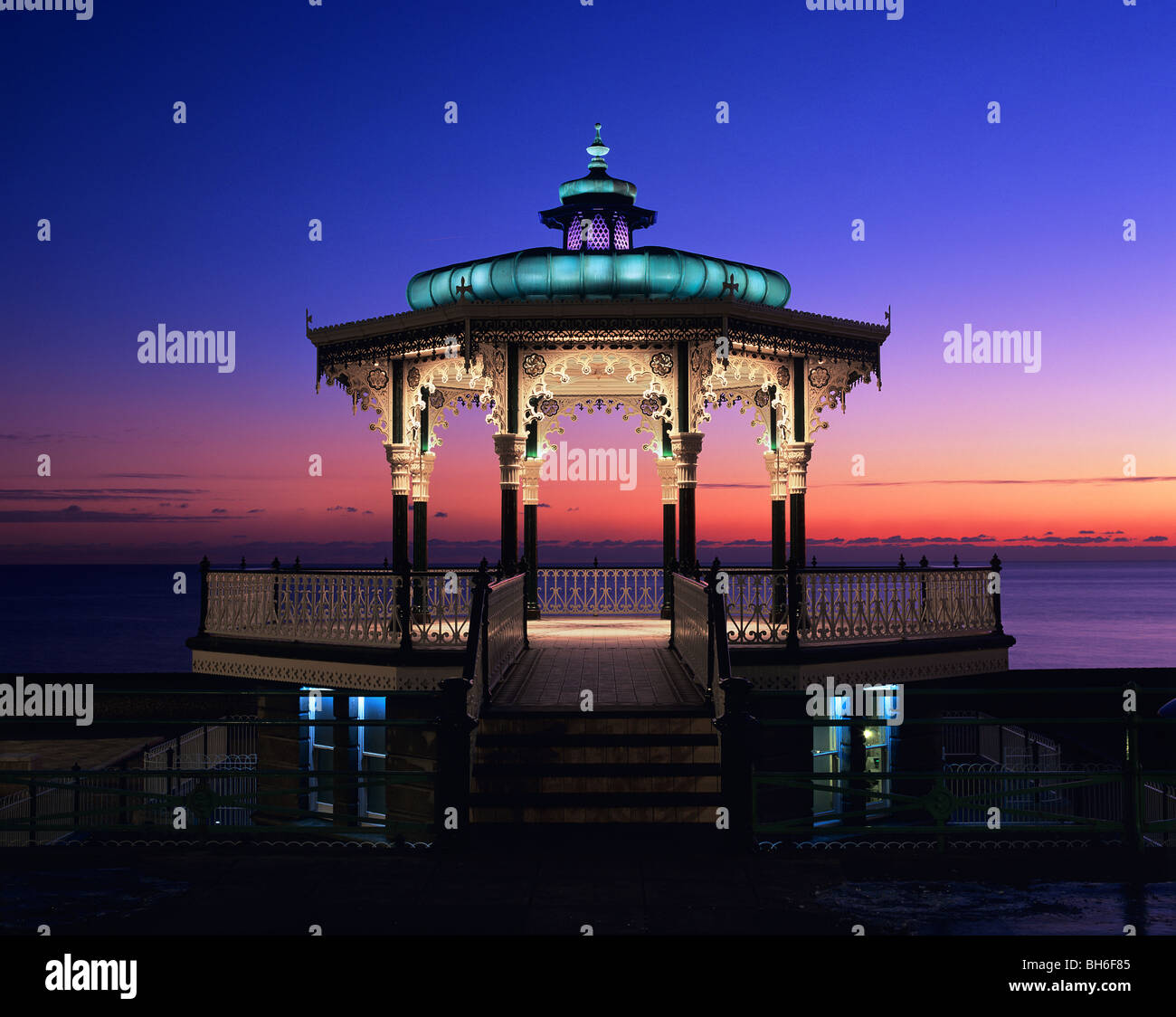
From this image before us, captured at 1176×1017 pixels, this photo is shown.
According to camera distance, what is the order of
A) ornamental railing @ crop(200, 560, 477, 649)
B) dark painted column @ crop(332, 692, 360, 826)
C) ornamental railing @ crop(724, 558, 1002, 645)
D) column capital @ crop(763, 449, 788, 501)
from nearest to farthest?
ornamental railing @ crop(724, 558, 1002, 645), ornamental railing @ crop(200, 560, 477, 649), dark painted column @ crop(332, 692, 360, 826), column capital @ crop(763, 449, 788, 501)

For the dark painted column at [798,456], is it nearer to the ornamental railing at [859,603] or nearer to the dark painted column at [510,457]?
the ornamental railing at [859,603]

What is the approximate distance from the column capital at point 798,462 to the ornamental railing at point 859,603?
3.09m

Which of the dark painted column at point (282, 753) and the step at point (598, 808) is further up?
the step at point (598, 808)

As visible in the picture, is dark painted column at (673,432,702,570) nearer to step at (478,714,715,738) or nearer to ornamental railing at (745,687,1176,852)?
ornamental railing at (745,687,1176,852)

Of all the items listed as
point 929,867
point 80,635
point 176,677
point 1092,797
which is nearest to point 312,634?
point 929,867

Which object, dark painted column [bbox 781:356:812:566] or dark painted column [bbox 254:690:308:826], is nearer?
dark painted column [bbox 254:690:308:826]

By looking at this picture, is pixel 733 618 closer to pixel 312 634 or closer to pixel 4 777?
pixel 312 634

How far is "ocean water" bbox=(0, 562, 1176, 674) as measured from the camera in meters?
73.4

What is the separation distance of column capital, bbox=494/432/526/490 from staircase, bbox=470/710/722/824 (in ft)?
23.2

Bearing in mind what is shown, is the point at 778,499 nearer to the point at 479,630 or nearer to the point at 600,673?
the point at 600,673

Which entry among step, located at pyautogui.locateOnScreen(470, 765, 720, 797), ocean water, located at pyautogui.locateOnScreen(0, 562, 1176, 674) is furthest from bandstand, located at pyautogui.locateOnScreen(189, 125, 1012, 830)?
ocean water, located at pyautogui.locateOnScreen(0, 562, 1176, 674)

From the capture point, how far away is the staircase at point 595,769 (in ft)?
31.3

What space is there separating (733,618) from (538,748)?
4.76 meters

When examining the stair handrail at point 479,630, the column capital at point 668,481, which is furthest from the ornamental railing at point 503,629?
the column capital at point 668,481
